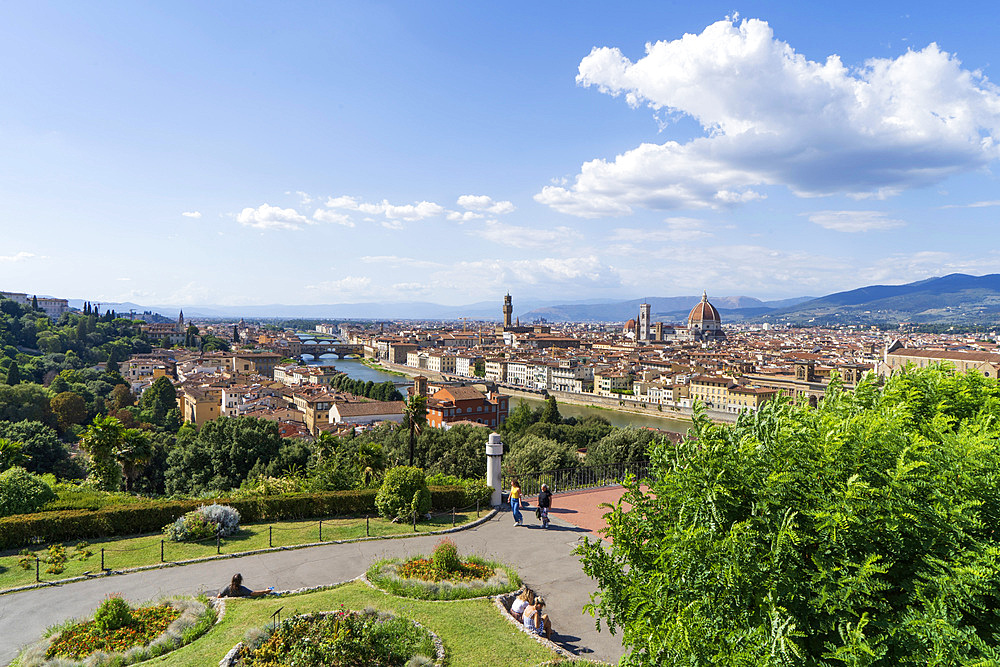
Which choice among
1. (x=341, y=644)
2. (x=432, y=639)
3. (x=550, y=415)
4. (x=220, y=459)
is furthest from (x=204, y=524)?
(x=550, y=415)

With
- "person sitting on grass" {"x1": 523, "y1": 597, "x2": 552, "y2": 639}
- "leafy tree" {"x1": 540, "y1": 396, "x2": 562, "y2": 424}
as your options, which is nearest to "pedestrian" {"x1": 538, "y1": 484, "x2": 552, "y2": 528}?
"person sitting on grass" {"x1": 523, "y1": 597, "x2": 552, "y2": 639}

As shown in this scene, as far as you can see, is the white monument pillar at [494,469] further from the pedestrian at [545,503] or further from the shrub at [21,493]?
the shrub at [21,493]

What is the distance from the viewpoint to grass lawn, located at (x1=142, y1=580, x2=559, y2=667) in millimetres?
6664

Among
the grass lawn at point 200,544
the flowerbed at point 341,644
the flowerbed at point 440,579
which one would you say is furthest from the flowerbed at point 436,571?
the grass lawn at point 200,544

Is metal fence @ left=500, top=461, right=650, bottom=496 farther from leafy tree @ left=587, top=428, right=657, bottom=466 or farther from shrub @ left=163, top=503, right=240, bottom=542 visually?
leafy tree @ left=587, top=428, right=657, bottom=466

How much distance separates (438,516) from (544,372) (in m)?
94.3

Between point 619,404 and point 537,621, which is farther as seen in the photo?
point 619,404

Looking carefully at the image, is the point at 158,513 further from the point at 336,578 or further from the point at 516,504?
the point at 516,504

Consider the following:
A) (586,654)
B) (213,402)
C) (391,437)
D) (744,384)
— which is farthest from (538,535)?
(744,384)

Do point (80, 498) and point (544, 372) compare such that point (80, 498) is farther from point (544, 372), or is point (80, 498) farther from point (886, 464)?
point (544, 372)

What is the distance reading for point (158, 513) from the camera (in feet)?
40.0

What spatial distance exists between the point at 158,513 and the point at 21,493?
259 centimetres

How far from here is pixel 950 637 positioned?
3170 millimetres

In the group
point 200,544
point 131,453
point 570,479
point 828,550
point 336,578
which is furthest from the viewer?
point 131,453
